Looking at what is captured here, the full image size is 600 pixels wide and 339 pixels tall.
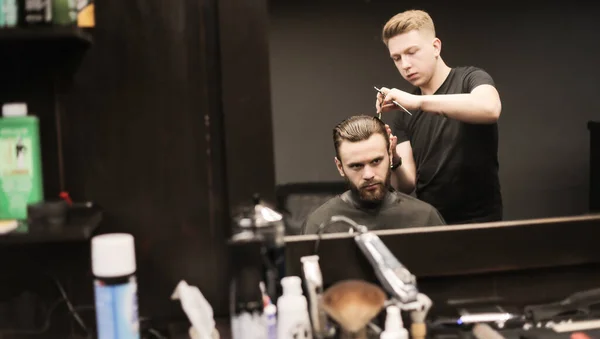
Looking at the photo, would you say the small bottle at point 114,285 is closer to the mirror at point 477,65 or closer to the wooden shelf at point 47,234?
the wooden shelf at point 47,234

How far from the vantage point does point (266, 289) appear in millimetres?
928

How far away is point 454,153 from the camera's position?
1.39 meters

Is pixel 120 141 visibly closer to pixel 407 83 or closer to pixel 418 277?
pixel 418 277

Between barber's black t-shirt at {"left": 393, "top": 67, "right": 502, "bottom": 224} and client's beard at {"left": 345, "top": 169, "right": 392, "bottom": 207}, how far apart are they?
0.26ft

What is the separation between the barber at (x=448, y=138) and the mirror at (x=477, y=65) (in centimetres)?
8

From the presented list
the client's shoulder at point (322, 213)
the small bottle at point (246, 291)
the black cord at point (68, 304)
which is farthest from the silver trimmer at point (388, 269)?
the black cord at point (68, 304)

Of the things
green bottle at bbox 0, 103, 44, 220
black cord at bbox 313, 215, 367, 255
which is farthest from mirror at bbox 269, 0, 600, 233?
green bottle at bbox 0, 103, 44, 220

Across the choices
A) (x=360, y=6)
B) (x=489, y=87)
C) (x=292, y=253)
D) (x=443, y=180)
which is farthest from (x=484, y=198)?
(x=360, y=6)

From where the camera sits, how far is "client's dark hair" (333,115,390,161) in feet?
4.66

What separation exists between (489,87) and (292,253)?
26.8 inches

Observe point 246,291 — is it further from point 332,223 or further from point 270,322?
point 332,223

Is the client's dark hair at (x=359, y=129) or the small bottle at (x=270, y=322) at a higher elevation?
the client's dark hair at (x=359, y=129)

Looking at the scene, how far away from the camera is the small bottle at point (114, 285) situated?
33.3 inches

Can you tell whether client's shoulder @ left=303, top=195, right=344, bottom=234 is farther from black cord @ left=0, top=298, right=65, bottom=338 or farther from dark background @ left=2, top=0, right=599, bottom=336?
black cord @ left=0, top=298, right=65, bottom=338
